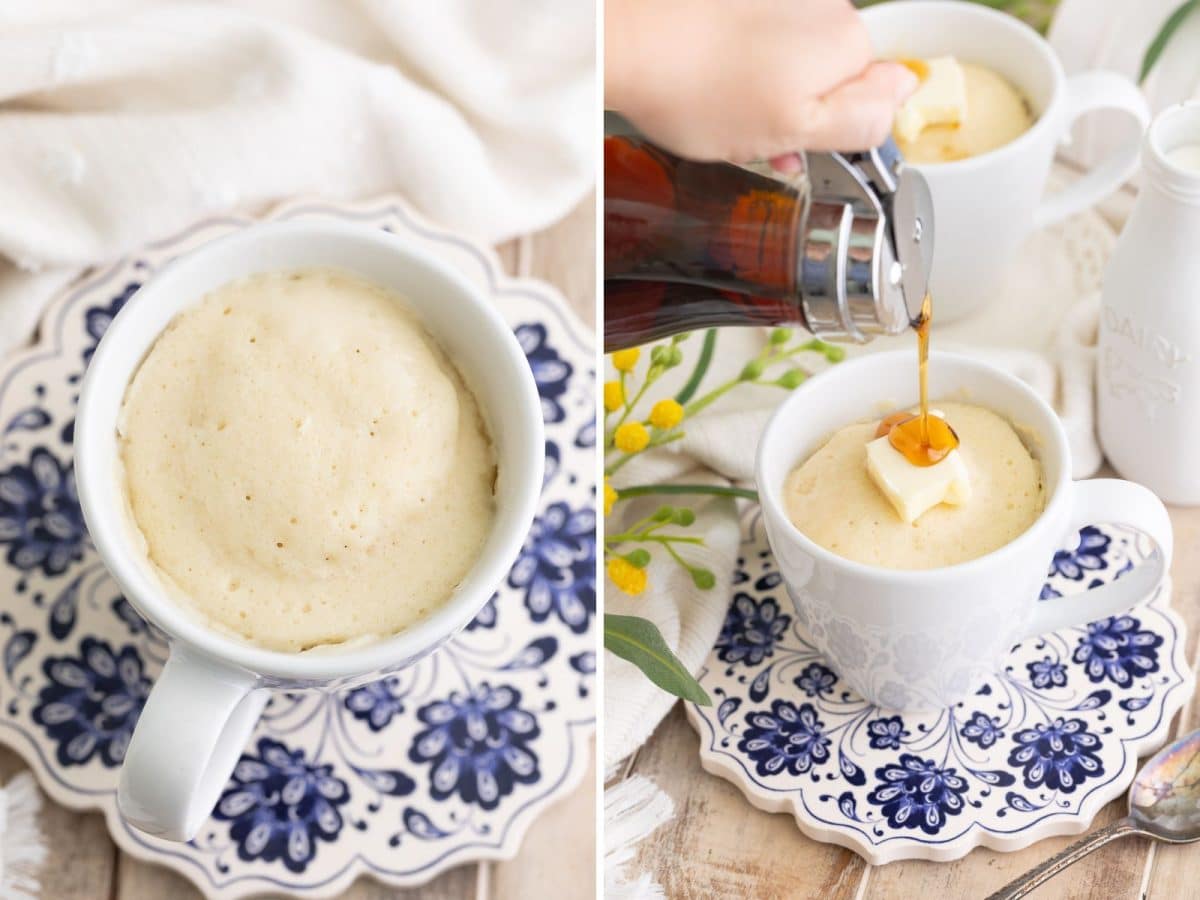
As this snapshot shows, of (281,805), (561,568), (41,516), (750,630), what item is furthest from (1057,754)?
(41,516)

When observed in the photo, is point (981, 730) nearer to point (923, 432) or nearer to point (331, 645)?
point (923, 432)

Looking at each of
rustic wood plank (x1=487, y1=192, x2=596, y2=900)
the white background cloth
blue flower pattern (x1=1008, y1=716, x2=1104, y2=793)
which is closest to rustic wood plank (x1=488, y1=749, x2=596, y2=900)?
rustic wood plank (x1=487, y1=192, x2=596, y2=900)

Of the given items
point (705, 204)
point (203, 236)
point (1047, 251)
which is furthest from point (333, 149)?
point (1047, 251)

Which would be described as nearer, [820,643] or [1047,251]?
[820,643]

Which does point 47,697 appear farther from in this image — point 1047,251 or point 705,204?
point 1047,251

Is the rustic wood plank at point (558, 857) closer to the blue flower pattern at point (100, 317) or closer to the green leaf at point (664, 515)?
the green leaf at point (664, 515)

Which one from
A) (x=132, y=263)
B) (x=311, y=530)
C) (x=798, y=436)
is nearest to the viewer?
(x=311, y=530)
